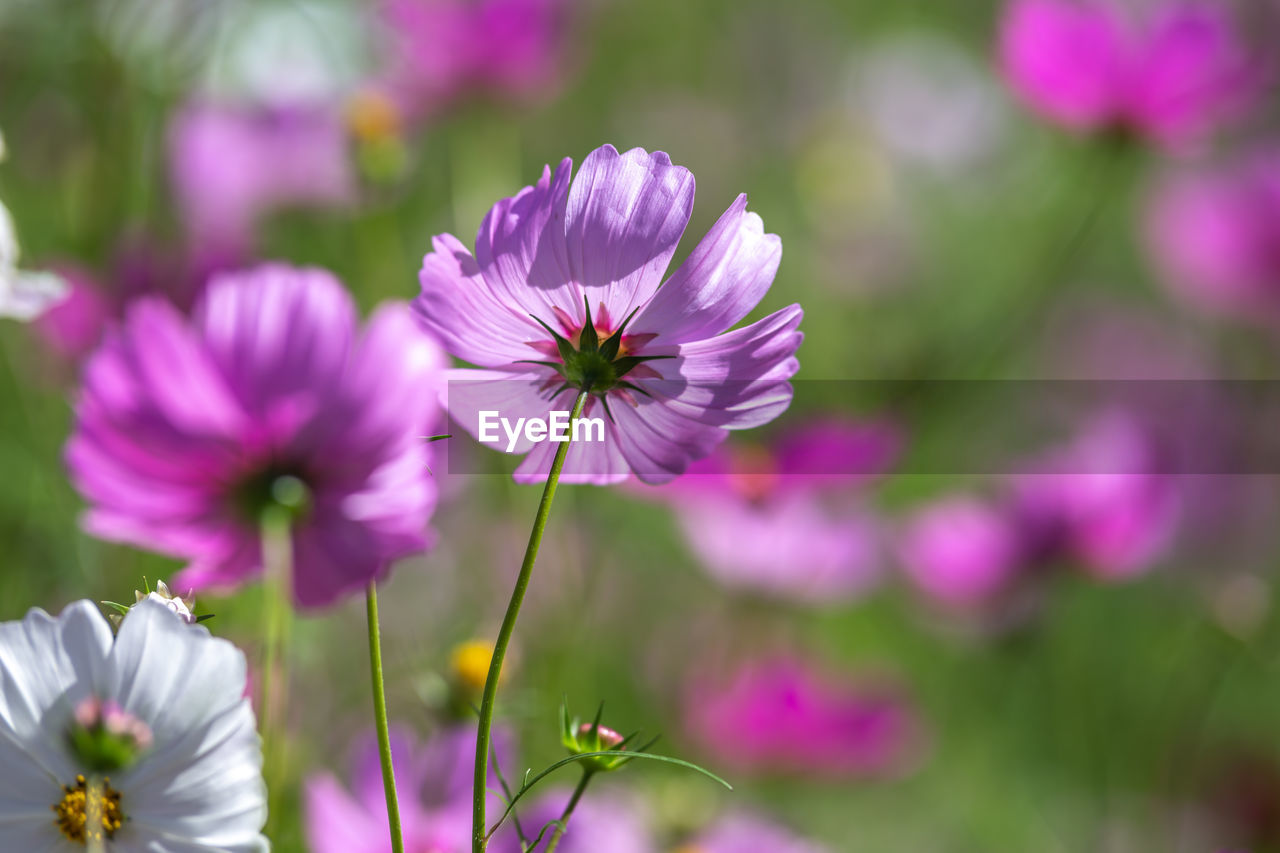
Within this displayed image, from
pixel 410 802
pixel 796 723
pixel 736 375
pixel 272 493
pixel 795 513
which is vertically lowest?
pixel 796 723

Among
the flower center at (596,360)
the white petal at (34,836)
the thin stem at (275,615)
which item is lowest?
the thin stem at (275,615)

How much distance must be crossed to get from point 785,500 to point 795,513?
156mm

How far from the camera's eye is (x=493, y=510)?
37.7 inches

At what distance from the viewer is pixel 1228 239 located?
148cm

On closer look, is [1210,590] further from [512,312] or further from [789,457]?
[512,312]

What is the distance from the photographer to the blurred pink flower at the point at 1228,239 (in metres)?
1.43

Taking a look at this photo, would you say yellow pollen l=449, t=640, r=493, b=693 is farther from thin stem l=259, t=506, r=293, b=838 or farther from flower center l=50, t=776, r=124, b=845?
flower center l=50, t=776, r=124, b=845

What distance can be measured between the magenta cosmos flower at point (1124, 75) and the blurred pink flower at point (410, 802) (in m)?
0.66

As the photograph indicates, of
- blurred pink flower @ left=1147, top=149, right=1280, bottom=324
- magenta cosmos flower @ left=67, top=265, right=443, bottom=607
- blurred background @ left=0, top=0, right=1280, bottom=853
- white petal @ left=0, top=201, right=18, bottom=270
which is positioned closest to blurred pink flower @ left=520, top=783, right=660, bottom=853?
blurred background @ left=0, top=0, right=1280, bottom=853

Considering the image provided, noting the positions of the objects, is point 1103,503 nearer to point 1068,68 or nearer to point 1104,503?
point 1104,503

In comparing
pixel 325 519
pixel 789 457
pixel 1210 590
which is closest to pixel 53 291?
pixel 325 519

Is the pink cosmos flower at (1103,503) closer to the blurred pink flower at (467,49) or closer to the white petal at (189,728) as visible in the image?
the blurred pink flower at (467,49)

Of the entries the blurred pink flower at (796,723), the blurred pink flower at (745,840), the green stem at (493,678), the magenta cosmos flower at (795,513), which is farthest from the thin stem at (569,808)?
the blurred pink flower at (796,723)

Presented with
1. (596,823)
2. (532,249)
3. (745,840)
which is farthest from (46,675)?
(745,840)
